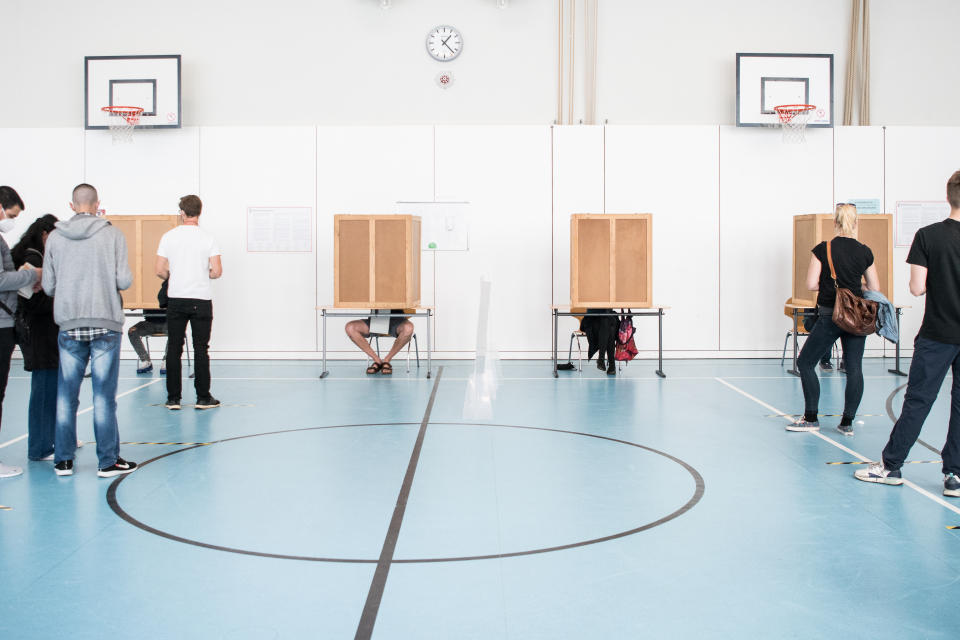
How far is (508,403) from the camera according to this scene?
7.02 meters

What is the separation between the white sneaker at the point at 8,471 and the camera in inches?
179

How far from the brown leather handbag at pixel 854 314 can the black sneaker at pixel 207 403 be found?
4.88 meters

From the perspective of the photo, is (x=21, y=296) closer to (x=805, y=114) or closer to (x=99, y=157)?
(x=99, y=157)

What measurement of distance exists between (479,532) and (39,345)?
2.88 meters

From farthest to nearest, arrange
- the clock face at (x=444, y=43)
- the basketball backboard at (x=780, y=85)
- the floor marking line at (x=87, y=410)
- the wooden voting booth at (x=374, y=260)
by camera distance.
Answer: the clock face at (x=444, y=43), the basketball backboard at (x=780, y=85), the wooden voting booth at (x=374, y=260), the floor marking line at (x=87, y=410)

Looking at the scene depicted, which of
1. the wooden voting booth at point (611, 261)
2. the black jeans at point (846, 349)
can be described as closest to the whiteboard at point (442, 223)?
the wooden voting booth at point (611, 261)

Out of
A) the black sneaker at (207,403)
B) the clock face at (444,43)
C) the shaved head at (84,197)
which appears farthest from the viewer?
the clock face at (444,43)

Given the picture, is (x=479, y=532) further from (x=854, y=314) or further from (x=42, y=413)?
(x=854, y=314)

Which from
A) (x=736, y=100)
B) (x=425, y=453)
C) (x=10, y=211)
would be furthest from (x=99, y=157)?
(x=736, y=100)

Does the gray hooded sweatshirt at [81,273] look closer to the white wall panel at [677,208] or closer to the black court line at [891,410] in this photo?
the black court line at [891,410]

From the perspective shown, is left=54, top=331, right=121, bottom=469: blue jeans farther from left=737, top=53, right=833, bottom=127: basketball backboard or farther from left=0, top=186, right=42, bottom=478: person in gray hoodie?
left=737, top=53, right=833, bottom=127: basketball backboard

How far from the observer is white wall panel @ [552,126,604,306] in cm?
1018

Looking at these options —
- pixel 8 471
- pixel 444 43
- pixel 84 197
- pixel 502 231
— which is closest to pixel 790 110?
pixel 502 231


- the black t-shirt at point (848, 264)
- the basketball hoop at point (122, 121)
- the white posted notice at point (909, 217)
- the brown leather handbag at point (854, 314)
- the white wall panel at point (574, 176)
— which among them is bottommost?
the brown leather handbag at point (854, 314)
